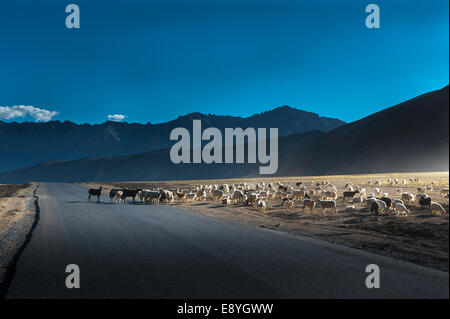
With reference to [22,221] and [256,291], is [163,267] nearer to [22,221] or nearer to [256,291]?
[256,291]

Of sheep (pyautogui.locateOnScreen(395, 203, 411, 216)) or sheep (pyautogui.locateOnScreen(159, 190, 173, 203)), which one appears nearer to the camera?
sheep (pyautogui.locateOnScreen(395, 203, 411, 216))

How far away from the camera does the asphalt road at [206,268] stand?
6793 millimetres

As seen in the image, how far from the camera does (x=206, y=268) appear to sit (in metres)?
8.62

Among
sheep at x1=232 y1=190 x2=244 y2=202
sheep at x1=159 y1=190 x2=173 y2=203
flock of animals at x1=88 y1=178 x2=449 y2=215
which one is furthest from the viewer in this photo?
sheep at x1=159 y1=190 x2=173 y2=203

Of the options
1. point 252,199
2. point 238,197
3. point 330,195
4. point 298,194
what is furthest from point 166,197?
point 330,195

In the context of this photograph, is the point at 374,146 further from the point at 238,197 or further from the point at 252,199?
the point at 252,199

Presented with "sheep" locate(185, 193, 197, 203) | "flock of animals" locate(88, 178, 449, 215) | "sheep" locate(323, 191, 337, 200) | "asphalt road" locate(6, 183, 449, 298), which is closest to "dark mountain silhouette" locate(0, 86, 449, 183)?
"flock of animals" locate(88, 178, 449, 215)

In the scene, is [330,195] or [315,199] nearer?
[330,195]

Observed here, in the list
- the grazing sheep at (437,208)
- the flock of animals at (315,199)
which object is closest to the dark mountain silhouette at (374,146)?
the flock of animals at (315,199)

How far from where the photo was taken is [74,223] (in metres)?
17.8

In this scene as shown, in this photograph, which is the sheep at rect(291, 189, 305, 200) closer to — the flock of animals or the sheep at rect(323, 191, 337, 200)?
the flock of animals

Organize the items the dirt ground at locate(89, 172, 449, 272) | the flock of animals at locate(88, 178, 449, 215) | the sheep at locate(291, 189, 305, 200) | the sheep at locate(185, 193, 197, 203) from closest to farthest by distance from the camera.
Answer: the dirt ground at locate(89, 172, 449, 272), the flock of animals at locate(88, 178, 449, 215), the sheep at locate(291, 189, 305, 200), the sheep at locate(185, 193, 197, 203)

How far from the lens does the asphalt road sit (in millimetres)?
6793

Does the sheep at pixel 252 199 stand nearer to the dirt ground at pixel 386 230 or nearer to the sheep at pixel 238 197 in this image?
the sheep at pixel 238 197
